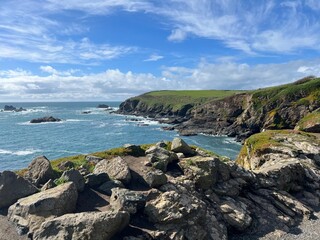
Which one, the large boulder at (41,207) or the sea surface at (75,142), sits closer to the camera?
the large boulder at (41,207)

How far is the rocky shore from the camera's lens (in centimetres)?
2053

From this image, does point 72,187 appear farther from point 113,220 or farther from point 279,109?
point 279,109

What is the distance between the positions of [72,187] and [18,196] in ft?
15.3

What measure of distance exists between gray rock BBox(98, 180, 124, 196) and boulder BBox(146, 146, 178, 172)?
15.1ft

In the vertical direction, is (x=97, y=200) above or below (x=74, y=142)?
above

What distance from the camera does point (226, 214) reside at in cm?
2597

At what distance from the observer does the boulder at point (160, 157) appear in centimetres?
2873

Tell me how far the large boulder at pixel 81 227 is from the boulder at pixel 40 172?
7.42 meters

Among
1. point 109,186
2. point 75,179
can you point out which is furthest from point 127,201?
point 75,179

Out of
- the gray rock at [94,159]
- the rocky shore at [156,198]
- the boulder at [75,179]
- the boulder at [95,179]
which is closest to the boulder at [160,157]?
the rocky shore at [156,198]

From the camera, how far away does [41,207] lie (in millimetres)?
20969

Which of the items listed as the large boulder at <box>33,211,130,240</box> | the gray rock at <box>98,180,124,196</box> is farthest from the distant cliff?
the large boulder at <box>33,211,130,240</box>

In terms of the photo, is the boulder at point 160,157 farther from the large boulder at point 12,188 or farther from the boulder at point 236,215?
the large boulder at point 12,188

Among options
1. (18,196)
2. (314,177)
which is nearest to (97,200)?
(18,196)
